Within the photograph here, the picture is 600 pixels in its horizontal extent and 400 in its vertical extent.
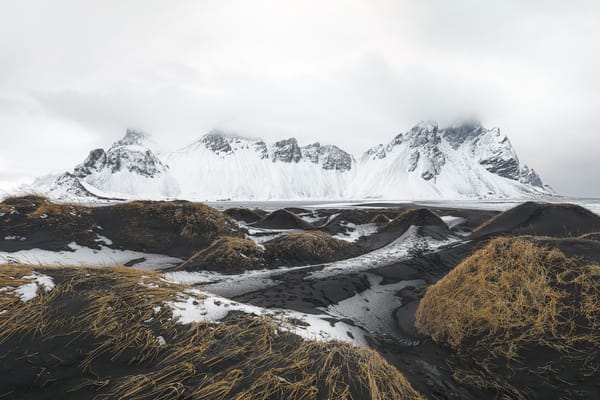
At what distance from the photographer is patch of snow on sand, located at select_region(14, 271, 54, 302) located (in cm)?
448

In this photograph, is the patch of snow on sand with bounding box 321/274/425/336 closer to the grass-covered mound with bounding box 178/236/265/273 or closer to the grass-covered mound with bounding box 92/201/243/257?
the grass-covered mound with bounding box 178/236/265/273

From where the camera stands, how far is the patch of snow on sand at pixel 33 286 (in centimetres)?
448

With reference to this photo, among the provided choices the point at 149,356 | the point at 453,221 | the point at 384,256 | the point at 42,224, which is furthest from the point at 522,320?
the point at 453,221

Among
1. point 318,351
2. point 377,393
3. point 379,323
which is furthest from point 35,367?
point 379,323

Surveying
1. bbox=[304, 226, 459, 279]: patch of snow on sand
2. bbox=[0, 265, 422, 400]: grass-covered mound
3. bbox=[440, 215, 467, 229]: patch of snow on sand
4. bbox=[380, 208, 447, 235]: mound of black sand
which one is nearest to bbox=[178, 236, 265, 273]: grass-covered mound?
bbox=[304, 226, 459, 279]: patch of snow on sand

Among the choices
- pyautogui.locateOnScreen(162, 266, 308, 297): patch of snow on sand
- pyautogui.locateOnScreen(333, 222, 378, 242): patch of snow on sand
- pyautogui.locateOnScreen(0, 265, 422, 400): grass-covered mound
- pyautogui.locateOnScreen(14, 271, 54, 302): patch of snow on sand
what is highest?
pyautogui.locateOnScreen(14, 271, 54, 302): patch of snow on sand

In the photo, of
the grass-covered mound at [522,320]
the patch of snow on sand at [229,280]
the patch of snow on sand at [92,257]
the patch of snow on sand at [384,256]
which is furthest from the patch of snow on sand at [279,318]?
the patch of snow on sand at [92,257]

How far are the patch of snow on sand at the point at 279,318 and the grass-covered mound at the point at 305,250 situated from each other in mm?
6821

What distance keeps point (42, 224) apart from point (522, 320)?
18801 mm

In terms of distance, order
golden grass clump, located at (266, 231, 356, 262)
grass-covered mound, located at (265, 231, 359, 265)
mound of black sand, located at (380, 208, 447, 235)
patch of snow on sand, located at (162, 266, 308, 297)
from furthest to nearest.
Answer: mound of black sand, located at (380, 208, 447, 235) < golden grass clump, located at (266, 231, 356, 262) < grass-covered mound, located at (265, 231, 359, 265) < patch of snow on sand, located at (162, 266, 308, 297)

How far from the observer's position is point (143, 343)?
158 inches

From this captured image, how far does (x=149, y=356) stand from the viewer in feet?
12.6

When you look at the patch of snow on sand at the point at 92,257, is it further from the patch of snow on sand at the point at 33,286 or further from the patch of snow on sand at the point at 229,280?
the patch of snow on sand at the point at 33,286

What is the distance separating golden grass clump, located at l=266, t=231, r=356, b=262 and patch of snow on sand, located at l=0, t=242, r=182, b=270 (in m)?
4.97
